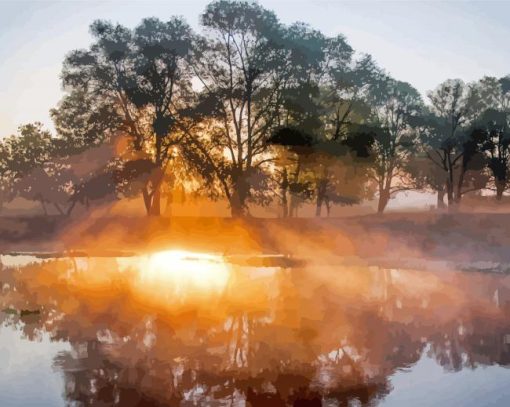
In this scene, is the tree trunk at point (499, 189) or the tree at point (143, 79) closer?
the tree at point (143, 79)

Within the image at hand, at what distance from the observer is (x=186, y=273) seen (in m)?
31.8

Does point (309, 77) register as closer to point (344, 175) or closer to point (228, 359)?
point (344, 175)

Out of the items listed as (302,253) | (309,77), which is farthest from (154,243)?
(309,77)

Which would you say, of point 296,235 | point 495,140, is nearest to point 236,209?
point 296,235

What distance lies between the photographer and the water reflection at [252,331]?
11.8m

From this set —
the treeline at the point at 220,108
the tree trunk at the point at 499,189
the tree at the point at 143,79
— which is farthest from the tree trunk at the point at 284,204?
the tree trunk at the point at 499,189

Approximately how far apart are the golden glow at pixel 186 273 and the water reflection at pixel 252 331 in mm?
162

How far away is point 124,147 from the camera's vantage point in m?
66.1

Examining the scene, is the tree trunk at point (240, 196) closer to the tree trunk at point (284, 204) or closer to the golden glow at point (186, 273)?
the tree trunk at point (284, 204)

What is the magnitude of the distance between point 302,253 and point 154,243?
1332 centimetres

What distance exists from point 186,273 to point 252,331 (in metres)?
15.2

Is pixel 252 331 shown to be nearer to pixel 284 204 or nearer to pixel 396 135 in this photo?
pixel 284 204

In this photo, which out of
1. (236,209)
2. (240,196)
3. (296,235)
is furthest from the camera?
(240,196)

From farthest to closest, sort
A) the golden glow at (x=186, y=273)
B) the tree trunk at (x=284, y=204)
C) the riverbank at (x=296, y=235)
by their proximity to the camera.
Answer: the tree trunk at (x=284, y=204) → the riverbank at (x=296, y=235) → the golden glow at (x=186, y=273)
